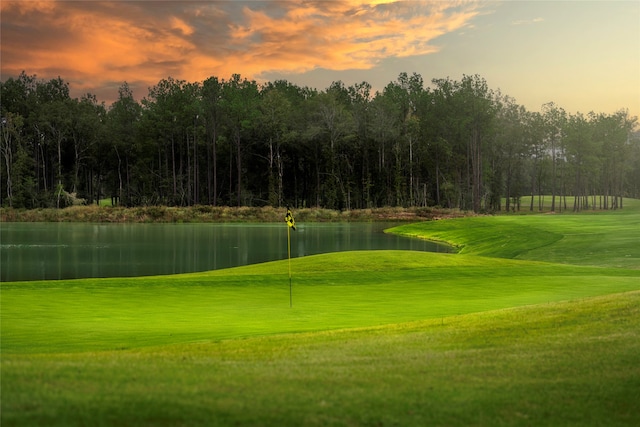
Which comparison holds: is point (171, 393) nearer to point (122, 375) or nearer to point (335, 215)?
point (122, 375)

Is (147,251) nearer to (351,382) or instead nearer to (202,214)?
(351,382)

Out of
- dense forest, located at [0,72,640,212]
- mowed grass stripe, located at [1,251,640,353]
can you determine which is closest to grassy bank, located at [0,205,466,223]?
dense forest, located at [0,72,640,212]

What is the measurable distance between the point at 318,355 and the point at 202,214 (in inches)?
3318

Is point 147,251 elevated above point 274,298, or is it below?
below

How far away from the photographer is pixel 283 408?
6.25 meters

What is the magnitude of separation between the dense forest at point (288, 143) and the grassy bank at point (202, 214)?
27.2 ft

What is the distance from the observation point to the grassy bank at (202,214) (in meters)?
88.6

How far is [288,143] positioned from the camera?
347 feet

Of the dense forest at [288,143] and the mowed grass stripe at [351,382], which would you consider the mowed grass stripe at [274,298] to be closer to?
the mowed grass stripe at [351,382]

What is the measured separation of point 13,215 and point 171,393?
94.2 metres

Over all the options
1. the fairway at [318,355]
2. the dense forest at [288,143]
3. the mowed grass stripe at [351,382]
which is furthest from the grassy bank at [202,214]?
the mowed grass stripe at [351,382]

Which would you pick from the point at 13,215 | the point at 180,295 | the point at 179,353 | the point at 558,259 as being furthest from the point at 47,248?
the point at 13,215

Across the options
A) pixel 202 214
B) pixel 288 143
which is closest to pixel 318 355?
pixel 202 214

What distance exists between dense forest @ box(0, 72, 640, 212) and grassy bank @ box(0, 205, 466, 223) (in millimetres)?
8287
